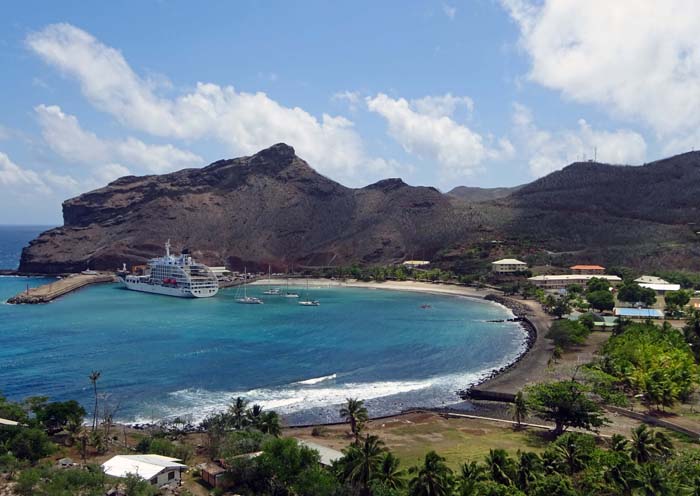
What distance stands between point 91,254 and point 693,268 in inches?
6822

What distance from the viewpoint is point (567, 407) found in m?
41.4

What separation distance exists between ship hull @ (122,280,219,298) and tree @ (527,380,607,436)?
4160 inches

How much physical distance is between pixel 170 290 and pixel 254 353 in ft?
246

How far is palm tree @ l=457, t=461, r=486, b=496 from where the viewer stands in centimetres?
2577

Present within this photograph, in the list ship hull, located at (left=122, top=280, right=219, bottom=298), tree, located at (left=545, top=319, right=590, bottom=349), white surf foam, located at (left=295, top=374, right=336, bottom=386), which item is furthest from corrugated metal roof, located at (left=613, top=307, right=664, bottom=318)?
ship hull, located at (left=122, top=280, right=219, bottom=298)

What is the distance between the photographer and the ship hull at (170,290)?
136 meters

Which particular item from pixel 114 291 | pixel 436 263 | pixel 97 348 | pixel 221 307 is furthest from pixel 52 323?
pixel 436 263

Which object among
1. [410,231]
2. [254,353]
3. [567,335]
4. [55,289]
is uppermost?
[410,231]

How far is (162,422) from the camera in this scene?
45.8m

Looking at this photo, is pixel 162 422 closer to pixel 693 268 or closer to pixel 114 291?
pixel 114 291

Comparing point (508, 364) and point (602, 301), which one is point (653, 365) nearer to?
point (508, 364)

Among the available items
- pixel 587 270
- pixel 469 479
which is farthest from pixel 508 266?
pixel 469 479

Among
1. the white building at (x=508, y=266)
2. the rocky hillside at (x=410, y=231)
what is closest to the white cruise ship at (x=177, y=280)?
the rocky hillside at (x=410, y=231)

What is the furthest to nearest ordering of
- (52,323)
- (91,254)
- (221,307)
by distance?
Answer: (91,254)
(221,307)
(52,323)
